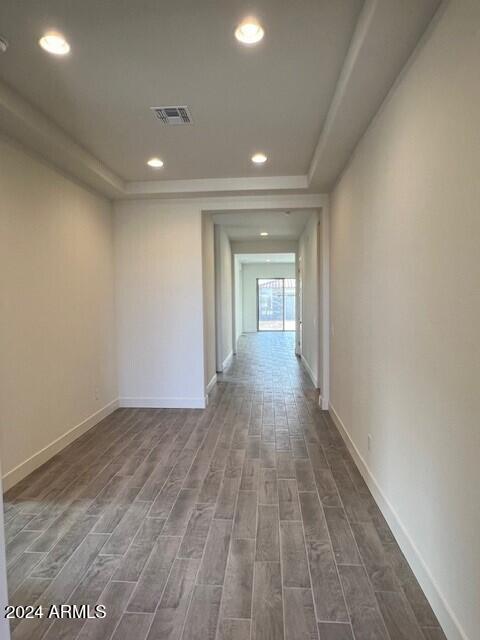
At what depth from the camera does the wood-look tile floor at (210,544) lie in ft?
5.58

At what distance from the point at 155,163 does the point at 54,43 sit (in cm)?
187

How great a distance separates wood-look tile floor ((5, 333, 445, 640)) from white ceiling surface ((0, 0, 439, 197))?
2610 millimetres

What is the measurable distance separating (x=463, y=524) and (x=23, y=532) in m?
2.39

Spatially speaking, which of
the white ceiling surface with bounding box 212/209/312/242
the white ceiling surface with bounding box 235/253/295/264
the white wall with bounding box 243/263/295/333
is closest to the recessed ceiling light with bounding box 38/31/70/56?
the white ceiling surface with bounding box 212/209/312/242

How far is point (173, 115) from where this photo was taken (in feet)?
9.66

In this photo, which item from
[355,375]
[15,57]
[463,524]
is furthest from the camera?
[355,375]

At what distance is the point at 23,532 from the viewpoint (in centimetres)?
237

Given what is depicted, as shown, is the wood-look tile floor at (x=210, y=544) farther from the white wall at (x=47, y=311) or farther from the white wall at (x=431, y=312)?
the white wall at (x=47, y=311)

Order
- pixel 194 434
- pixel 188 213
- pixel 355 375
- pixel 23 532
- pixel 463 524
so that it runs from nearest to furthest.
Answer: pixel 463 524 → pixel 23 532 → pixel 355 375 → pixel 194 434 → pixel 188 213

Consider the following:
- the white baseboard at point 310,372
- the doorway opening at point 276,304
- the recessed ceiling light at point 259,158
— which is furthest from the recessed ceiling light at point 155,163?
the doorway opening at point 276,304

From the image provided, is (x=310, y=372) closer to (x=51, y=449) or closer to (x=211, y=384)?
(x=211, y=384)

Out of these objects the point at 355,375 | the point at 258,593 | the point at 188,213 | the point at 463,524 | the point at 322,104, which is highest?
the point at 322,104

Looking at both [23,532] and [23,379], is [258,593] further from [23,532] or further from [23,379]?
[23,379]

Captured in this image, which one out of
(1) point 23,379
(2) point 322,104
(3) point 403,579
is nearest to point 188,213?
(2) point 322,104
